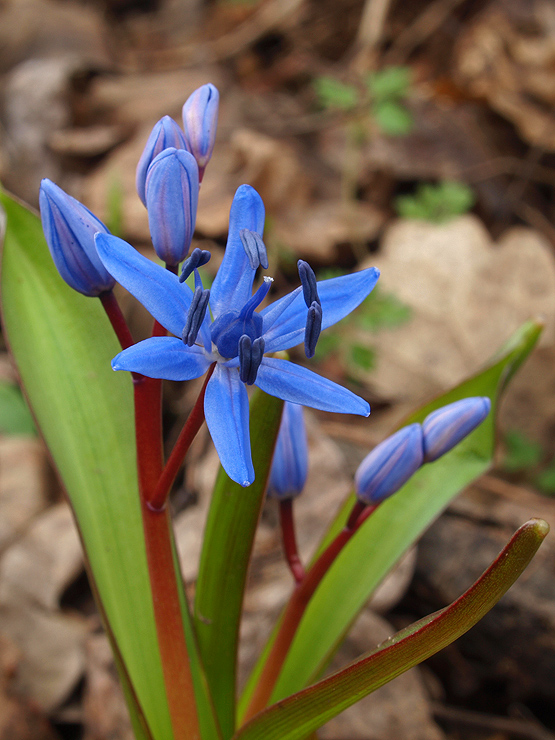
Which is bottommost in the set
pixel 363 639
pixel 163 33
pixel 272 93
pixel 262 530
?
pixel 363 639

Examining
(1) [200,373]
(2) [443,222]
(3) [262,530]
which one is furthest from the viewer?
(2) [443,222]

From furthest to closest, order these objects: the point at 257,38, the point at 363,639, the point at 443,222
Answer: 1. the point at 257,38
2. the point at 443,222
3. the point at 363,639

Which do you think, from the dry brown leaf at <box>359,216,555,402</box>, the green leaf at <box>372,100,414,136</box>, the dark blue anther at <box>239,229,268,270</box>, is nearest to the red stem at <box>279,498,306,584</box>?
the dark blue anther at <box>239,229,268,270</box>

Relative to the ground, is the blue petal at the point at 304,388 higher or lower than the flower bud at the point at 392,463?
higher

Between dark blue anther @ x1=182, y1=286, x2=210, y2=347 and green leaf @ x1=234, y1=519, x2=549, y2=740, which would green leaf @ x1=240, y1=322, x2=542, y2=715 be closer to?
green leaf @ x1=234, y1=519, x2=549, y2=740

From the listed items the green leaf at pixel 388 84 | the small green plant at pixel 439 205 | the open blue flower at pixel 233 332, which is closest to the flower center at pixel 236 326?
the open blue flower at pixel 233 332

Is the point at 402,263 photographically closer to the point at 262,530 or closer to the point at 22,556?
the point at 262,530

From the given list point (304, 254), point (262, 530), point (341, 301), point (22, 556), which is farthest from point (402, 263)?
point (341, 301)

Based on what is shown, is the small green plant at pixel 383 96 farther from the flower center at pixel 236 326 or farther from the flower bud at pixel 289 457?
the flower center at pixel 236 326
